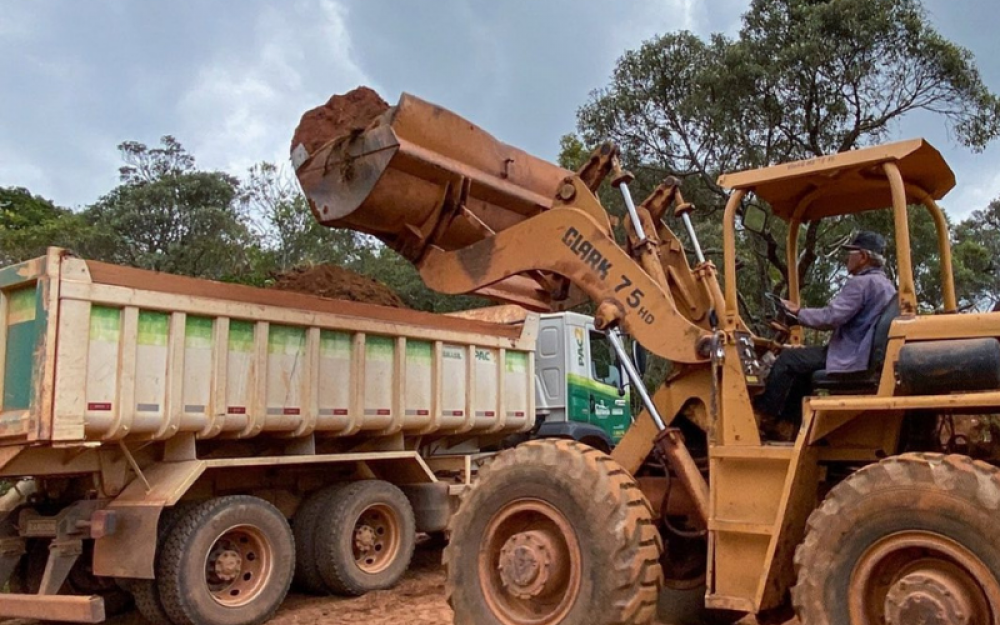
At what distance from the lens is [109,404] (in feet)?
20.1

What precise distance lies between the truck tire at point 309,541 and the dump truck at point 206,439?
0.06ft

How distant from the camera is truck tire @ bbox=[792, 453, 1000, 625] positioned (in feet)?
12.4

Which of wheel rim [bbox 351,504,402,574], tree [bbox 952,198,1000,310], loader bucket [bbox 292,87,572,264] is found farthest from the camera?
tree [bbox 952,198,1000,310]

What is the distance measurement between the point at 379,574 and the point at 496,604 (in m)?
3.27

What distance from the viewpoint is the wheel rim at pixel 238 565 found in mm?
6895

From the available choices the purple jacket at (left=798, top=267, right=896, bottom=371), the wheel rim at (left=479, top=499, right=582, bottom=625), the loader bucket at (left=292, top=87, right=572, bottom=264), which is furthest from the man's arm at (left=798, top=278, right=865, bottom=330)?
the loader bucket at (left=292, top=87, right=572, bottom=264)

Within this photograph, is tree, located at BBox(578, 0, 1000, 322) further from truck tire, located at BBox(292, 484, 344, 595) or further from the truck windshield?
truck tire, located at BBox(292, 484, 344, 595)

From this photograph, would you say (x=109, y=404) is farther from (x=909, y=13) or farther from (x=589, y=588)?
(x=909, y=13)

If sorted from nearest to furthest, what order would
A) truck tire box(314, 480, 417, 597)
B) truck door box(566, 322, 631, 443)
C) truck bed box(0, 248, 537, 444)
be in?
truck bed box(0, 248, 537, 444) < truck tire box(314, 480, 417, 597) < truck door box(566, 322, 631, 443)

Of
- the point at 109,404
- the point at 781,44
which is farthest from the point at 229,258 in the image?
the point at 109,404

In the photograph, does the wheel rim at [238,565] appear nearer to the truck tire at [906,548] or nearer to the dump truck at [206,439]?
the dump truck at [206,439]

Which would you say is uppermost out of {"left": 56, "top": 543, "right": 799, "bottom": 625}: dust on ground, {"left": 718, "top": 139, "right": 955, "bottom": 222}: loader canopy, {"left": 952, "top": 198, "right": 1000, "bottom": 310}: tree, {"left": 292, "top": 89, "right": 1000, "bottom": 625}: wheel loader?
{"left": 952, "top": 198, "right": 1000, "bottom": 310}: tree

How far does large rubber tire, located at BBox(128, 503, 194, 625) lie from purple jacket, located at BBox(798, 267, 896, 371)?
15.6 ft

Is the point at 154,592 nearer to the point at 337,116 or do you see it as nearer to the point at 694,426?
the point at 337,116
